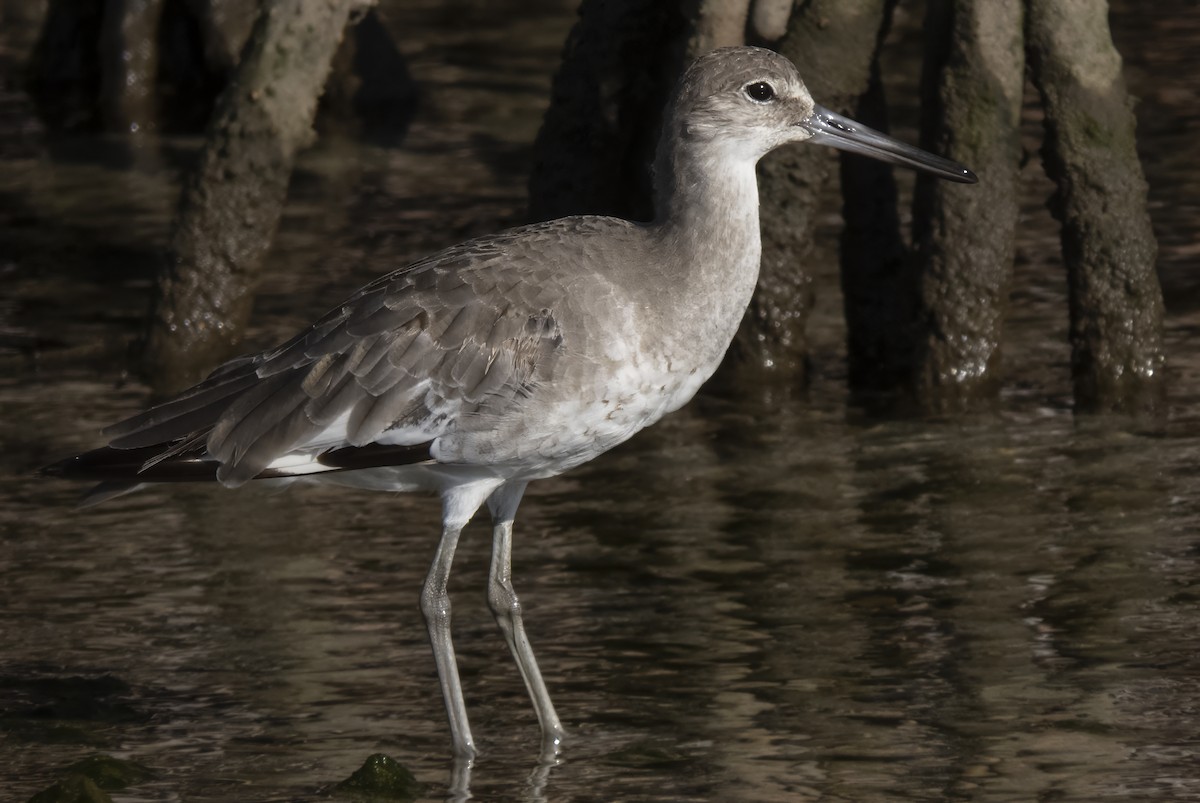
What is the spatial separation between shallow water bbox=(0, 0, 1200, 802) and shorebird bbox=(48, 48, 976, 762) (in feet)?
1.56

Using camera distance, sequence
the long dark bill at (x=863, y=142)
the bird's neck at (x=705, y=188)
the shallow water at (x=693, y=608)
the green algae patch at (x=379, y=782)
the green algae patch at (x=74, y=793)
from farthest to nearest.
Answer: the long dark bill at (x=863, y=142)
the bird's neck at (x=705, y=188)
the shallow water at (x=693, y=608)
the green algae patch at (x=379, y=782)
the green algae patch at (x=74, y=793)

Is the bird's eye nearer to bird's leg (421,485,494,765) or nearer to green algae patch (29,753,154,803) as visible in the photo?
bird's leg (421,485,494,765)

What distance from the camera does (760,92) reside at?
6195 mm

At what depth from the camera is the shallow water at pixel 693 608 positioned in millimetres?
5945

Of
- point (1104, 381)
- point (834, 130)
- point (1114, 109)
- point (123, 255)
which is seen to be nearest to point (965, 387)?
point (1104, 381)

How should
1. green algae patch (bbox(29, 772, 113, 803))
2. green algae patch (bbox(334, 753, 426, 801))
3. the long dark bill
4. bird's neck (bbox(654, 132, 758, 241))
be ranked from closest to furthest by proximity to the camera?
green algae patch (bbox(29, 772, 113, 803)), green algae patch (bbox(334, 753, 426, 801)), bird's neck (bbox(654, 132, 758, 241)), the long dark bill

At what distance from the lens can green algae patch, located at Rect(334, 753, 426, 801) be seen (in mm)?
5676

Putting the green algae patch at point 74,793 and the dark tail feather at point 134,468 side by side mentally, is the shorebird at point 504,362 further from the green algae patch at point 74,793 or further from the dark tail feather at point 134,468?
the green algae patch at point 74,793

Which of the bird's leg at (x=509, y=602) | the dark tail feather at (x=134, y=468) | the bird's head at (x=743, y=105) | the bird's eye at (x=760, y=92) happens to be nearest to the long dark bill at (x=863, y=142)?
the bird's head at (x=743, y=105)

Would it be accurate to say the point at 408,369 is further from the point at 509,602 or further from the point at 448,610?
the point at 509,602

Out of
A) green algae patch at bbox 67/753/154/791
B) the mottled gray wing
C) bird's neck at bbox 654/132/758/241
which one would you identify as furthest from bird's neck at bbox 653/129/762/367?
green algae patch at bbox 67/753/154/791

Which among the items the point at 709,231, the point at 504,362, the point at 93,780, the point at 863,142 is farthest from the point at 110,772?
the point at 863,142

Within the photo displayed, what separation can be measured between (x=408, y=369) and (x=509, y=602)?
839 mm

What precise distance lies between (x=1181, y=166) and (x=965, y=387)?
347 cm
